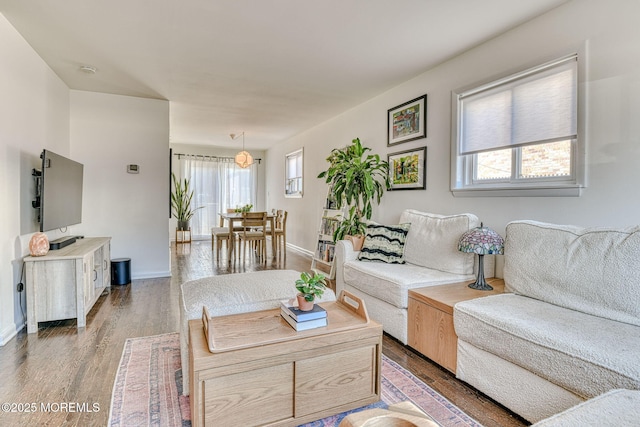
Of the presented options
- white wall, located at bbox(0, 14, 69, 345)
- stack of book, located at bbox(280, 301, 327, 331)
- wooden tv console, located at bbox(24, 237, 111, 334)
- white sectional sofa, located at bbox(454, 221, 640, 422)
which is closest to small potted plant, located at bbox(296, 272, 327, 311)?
stack of book, located at bbox(280, 301, 327, 331)

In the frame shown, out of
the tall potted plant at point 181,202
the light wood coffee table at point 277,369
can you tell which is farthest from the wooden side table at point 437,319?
the tall potted plant at point 181,202

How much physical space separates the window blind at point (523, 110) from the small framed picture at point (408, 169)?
1.64 feet

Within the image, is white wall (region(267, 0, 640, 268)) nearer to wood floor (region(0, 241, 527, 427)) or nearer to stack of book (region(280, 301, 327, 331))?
wood floor (region(0, 241, 527, 427))

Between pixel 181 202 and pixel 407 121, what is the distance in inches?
240

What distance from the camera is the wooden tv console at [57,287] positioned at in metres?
2.63

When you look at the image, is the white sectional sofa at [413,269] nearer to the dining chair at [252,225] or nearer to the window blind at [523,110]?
the window blind at [523,110]

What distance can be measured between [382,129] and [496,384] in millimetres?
3109

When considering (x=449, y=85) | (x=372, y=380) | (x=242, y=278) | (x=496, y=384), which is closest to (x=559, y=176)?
(x=449, y=85)

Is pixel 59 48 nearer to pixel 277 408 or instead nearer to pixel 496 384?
pixel 277 408

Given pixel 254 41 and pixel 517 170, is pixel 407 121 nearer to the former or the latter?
pixel 517 170

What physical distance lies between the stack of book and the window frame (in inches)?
73.9

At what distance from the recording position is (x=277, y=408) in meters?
1.51

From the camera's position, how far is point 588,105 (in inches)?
84.9

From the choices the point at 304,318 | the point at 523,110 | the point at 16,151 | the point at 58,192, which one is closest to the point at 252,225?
the point at 58,192
